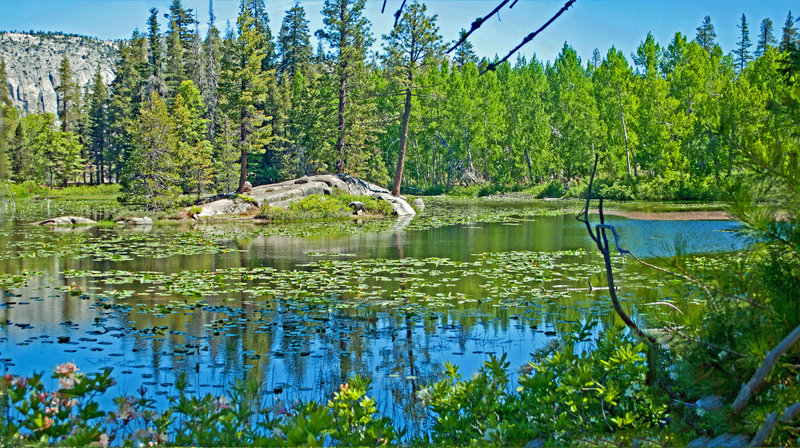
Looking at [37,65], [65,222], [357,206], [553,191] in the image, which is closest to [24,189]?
[65,222]

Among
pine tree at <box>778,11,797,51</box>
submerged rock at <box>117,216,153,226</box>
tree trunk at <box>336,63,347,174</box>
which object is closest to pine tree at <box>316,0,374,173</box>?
tree trunk at <box>336,63,347,174</box>

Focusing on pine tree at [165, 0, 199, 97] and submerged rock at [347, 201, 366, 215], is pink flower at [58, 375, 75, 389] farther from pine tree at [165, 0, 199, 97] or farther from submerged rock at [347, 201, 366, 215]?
pine tree at [165, 0, 199, 97]

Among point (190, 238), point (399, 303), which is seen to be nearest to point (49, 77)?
point (190, 238)

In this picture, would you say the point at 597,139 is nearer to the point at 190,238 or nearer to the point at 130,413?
the point at 190,238

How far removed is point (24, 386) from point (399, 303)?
5984 millimetres

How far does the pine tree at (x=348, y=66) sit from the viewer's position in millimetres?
31047

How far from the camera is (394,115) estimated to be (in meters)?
41.2

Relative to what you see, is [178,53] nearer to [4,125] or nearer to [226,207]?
[226,207]

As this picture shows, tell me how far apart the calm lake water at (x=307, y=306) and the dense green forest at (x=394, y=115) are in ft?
36.4

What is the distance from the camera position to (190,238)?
17891mm

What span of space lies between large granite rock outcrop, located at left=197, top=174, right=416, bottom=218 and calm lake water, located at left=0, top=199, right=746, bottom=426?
31.4ft

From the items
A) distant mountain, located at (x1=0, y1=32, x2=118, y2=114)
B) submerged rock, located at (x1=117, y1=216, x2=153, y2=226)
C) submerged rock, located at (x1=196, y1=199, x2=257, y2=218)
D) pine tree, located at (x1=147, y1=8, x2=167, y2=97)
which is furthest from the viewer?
distant mountain, located at (x1=0, y1=32, x2=118, y2=114)

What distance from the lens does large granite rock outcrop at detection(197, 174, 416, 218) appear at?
85.6 feet

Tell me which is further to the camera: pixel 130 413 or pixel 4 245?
pixel 4 245
